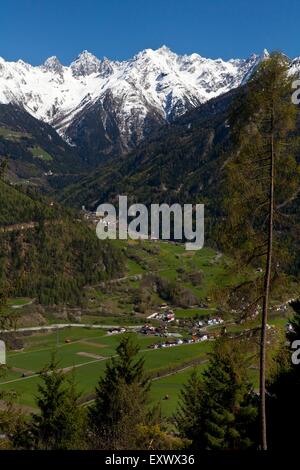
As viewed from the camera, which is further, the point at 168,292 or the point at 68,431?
the point at 168,292

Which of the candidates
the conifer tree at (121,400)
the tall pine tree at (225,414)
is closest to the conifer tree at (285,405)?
the tall pine tree at (225,414)

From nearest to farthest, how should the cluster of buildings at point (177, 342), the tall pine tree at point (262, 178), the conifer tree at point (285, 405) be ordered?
the tall pine tree at point (262, 178)
the conifer tree at point (285, 405)
the cluster of buildings at point (177, 342)

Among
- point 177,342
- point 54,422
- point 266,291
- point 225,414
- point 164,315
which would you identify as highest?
point 266,291

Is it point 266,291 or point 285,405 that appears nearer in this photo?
point 266,291

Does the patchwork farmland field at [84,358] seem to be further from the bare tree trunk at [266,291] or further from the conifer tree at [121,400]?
the bare tree trunk at [266,291]

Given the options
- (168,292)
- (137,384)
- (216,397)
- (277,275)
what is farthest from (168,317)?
(277,275)

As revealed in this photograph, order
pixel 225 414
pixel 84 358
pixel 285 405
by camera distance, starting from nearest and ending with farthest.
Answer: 1. pixel 285 405
2. pixel 225 414
3. pixel 84 358

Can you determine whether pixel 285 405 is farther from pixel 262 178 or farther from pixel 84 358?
pixel 84 358

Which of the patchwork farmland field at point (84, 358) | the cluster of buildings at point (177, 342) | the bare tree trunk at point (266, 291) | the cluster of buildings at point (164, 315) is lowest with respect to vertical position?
the patchwork farmland field at point (84, 358)

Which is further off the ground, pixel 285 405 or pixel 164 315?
pixel 285 405

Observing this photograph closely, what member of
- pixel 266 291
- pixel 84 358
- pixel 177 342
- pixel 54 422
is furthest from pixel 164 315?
pixel 266 291
